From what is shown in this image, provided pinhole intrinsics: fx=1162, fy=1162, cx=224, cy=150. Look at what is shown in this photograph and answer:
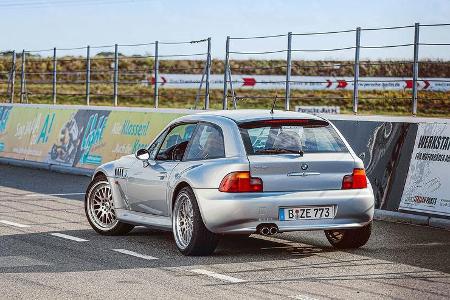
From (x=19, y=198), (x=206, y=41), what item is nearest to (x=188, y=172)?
(x=19, y=198)

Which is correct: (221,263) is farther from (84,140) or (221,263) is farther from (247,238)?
(84,140)

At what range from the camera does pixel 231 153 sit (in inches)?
452

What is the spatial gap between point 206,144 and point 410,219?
3.90 meters

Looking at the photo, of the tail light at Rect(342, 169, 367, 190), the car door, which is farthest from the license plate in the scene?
the car door

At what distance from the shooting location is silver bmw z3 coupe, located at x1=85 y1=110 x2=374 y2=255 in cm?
1117

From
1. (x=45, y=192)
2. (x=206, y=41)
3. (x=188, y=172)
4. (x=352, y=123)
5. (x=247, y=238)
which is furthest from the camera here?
(x=206, y=41)

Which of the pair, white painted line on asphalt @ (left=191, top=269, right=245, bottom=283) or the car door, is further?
the car door

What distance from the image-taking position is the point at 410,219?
1477 centimetres

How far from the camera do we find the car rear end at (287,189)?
11.1 m

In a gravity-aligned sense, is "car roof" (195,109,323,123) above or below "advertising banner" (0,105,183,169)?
above

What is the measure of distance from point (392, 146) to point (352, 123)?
45.5 inches

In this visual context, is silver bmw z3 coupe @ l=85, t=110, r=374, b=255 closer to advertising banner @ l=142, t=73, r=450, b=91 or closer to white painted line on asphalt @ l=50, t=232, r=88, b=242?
white painted line on asphalt @ l=50, t=232, r=88, b=242

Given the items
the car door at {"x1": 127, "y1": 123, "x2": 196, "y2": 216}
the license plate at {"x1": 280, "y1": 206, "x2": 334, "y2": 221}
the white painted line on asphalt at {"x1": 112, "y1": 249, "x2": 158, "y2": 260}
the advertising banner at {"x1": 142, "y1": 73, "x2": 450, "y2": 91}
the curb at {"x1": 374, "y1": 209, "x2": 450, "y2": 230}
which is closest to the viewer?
the license plate at {"x1": 280, "y1": 206, "x2": 334, "y2": 221}

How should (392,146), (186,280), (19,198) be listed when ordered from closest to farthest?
(186,280) → (392,146) → (19,198)
